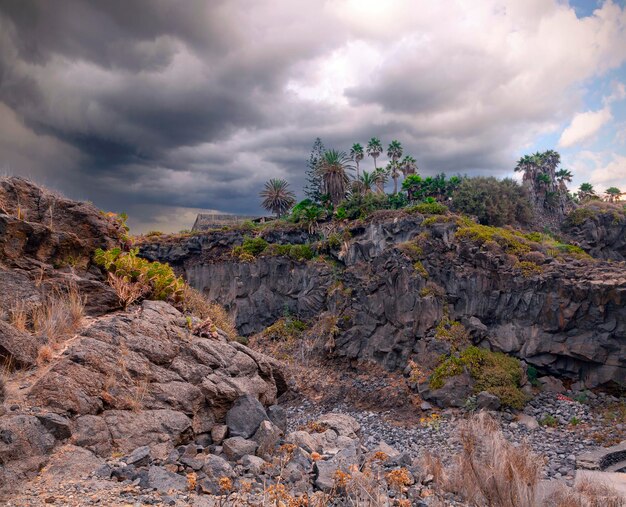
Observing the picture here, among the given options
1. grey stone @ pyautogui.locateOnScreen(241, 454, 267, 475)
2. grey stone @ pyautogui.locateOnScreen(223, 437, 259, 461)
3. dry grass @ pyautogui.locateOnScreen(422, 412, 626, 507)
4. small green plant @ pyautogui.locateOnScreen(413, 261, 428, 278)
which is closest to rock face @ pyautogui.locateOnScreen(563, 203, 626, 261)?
small green plant @ pyautogui.locateOnScreen(413, 261, 428, 278)

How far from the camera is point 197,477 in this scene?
7.34 m

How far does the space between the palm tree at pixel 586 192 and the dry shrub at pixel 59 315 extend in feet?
199

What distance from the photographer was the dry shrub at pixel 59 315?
8.68 metres

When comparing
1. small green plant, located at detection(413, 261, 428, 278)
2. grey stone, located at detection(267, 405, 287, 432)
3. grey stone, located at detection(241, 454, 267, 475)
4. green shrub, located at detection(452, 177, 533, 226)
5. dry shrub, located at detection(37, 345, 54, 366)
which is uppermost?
green shrub, located at detection(452, 177, 533, 226)

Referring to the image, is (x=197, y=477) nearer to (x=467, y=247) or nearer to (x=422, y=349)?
(x=422, y=349)

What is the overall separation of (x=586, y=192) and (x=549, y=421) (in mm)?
44562

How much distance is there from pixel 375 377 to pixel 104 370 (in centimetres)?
2356

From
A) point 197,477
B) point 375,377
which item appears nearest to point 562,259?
point 375,377

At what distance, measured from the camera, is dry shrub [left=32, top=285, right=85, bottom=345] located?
342 inches

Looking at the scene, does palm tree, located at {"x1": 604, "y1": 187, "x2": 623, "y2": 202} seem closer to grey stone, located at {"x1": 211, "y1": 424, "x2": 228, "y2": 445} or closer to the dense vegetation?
the dense vegetation

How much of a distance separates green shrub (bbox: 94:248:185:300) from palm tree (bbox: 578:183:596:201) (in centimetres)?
5788

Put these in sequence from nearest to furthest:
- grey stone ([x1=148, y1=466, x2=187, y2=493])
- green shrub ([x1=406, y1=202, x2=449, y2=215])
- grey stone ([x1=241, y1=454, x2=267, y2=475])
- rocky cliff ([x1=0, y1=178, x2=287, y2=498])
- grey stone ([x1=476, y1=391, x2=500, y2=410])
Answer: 1. grey stone ([x1=148, y1=466, x2=187, y2=493])
2. rocky cliff ([x1=0, y1=178, x2=287, y2=498])
3. grey stone ([x1=241, y1=454, x2=267, y2=475])
4. grey stone ([x1=476, y1=391, x2=500, y2=410])
5. green shrub ([x1=406, y1=202, x2=449, y2=215])

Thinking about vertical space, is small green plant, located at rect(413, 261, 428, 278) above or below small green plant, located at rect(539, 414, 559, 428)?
above

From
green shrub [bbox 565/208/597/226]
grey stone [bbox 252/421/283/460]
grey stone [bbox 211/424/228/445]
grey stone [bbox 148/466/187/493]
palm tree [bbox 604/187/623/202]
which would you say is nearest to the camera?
grey stone [bbox 148/466/187/493]
